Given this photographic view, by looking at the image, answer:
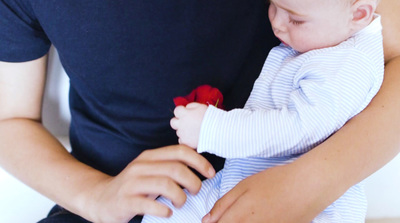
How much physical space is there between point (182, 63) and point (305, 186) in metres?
0.35

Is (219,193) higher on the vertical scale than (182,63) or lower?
lower

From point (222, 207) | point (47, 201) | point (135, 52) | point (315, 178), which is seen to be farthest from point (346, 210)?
point (47, 201)

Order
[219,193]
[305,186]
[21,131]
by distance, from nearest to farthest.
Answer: [305,186] < [219,193] < [21,131]

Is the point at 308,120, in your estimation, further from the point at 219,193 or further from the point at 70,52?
the point at 70,52

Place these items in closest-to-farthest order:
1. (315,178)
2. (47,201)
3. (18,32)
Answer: (315,178) → (18,32) → (47,201)

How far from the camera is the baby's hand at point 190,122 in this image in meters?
0.68

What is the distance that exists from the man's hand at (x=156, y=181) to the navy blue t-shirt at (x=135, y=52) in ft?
0.60

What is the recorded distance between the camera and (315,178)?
0.65m

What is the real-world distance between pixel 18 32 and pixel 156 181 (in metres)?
0.41

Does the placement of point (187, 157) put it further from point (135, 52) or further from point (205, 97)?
point (135, 52)

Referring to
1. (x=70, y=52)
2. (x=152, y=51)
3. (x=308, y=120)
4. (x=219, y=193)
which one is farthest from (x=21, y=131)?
(x=308, y=120)

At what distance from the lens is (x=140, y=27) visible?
2.64ft

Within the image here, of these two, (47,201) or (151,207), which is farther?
(47,201)

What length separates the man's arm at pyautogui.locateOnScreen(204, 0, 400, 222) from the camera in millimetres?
638
